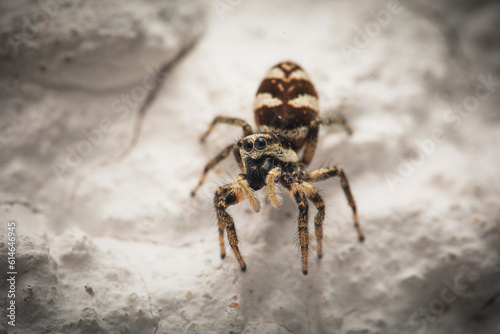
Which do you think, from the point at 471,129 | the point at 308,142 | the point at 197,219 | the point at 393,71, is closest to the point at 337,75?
the point at 393,71

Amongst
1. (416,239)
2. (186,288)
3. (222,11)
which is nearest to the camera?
(186,288)

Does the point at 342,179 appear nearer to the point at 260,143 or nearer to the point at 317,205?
the point at 317,205

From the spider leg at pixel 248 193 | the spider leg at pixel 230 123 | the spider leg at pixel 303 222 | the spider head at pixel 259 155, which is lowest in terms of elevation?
the spider leg at pixel 303 222

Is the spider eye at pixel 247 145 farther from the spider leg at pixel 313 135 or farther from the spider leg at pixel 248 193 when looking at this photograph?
the spider leg at pixel 313 135

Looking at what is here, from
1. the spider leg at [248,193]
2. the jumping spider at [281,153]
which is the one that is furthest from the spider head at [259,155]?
the spider leg at [248,193]

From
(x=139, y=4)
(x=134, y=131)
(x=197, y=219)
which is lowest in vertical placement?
(x=197, y=219)

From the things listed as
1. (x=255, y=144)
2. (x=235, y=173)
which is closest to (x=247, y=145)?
(x=255, y=144)

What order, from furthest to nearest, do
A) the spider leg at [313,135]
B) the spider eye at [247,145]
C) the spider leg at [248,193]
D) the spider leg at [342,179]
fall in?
the spider leg at [313,135] < the spider leg at [342,179] < the spider eye at [247,145] < the spider leg at [248,193]

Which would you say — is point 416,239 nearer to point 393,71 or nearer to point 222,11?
point 393,71
